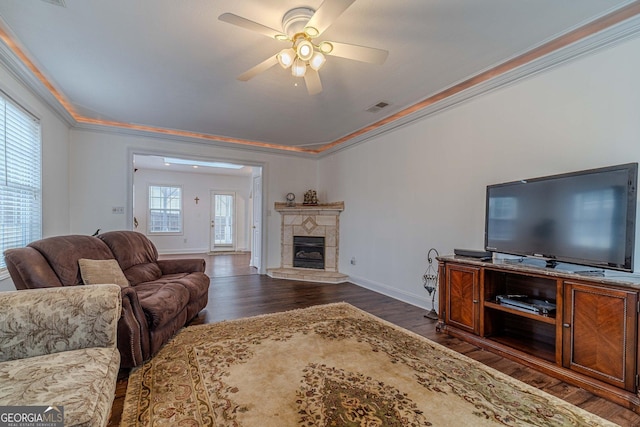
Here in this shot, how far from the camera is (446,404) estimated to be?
173 cm

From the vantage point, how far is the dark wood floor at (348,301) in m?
1.80

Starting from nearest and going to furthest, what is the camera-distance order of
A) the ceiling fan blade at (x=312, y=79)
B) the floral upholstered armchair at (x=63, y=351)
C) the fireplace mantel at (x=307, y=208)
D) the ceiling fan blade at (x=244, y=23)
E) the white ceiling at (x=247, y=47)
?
the floral upholstered armchair at (x=63, y=351)
the ceiling fan blade at (x=244, y=23)
the white ceiling at (x=247, y=47)
the ceiling fan blade at (x=312, y=79)
the fireplace mantel at (x=307, y=208)

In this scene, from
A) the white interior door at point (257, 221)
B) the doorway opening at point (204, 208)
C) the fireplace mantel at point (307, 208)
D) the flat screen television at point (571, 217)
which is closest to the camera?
the flat screen television at point (571, 217)

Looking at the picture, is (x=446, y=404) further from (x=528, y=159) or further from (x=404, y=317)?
(x=528, y=159)

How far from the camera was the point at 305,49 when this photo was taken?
2.13 meters

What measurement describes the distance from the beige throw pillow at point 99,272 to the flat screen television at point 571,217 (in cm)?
341

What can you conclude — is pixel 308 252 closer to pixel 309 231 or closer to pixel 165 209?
pixel 309 231

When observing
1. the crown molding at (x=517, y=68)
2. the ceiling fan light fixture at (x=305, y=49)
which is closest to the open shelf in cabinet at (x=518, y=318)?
the crown molding at (x=517, y=68)

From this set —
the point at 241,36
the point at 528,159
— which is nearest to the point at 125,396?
the point at 241,36

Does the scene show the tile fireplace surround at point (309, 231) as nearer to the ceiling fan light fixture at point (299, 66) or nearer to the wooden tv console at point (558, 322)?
the wooden tv console at point (558, 322)

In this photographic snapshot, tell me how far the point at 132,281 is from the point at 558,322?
371 centimetres

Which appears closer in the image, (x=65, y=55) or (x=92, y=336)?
(x=92, y=336)

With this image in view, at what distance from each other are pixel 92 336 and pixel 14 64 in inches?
106

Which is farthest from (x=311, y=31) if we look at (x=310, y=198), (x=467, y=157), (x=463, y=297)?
(x=310, y=198)
